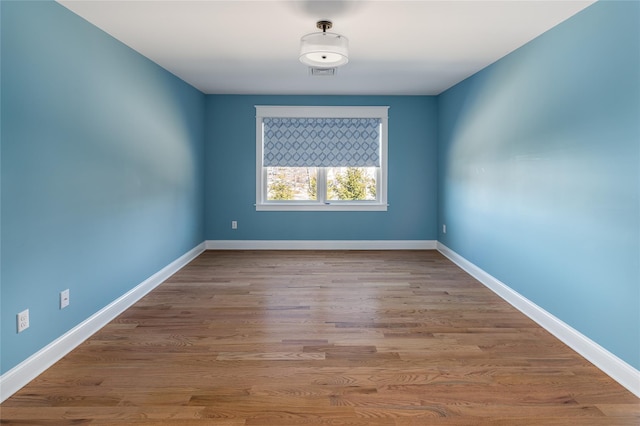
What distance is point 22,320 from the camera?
2129 millimetres

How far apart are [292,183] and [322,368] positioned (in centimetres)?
390

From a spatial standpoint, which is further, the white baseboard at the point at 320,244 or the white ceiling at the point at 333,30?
the white baseboard at the point at 320,244

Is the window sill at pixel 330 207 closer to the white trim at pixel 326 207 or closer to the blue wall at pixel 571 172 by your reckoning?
the white trim at pixel 326 207

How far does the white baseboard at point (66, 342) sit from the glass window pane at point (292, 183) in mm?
2340

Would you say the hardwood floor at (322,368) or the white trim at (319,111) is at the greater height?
the white trim at (319,111)

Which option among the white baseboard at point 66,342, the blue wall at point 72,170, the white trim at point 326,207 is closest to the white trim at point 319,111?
the white trim at point 326,207

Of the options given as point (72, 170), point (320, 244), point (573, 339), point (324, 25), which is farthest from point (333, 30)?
point (320, 244)

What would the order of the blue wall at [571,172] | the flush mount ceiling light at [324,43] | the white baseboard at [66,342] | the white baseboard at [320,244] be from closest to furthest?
1. the white baseboard at [66,342]
2. the blue wall at [571,172]
3. the flush mount ceiling light at [324,43]
4. the white baseboard at [320,244]

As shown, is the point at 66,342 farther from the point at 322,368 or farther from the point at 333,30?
the point at 333,30

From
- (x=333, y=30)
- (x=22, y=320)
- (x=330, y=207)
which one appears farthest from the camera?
(x=330, y=207)

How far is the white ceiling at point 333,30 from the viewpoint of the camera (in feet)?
8.52

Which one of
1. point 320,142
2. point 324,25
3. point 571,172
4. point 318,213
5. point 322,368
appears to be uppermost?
point 324,25

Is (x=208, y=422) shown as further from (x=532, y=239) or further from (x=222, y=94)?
(x=222, y=94)

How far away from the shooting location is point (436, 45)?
3408 mm
